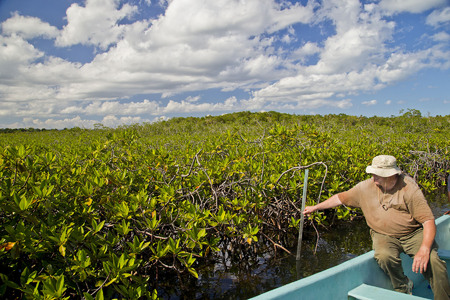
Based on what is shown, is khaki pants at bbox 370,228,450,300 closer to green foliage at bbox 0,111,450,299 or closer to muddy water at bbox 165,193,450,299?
green foliage at bbox 0,111,450,299

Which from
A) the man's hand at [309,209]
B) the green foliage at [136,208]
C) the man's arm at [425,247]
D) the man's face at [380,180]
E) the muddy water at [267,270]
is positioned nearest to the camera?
the green foliage at [136,208]

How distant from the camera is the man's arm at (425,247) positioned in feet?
7.55

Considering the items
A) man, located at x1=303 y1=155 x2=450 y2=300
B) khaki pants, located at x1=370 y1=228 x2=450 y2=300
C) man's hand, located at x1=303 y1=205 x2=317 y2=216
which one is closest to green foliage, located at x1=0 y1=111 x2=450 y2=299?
man's hand, located at x1=303 y1=205 x2=317 y2=216

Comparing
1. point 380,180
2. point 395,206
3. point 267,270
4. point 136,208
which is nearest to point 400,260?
point 395,206

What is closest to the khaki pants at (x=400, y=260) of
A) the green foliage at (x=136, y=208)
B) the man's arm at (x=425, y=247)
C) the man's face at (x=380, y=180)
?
the man's arm at (x=425, y=247)

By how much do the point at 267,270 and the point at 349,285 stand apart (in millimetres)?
1460

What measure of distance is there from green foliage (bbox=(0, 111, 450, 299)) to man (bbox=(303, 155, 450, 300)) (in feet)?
2.14

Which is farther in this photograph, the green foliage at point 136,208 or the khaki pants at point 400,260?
the khaki pants at point 400,260

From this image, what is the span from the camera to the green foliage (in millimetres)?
1998

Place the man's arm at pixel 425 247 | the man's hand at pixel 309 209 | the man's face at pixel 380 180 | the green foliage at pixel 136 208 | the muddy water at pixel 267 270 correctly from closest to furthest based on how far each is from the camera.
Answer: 1. the green foliage at pixel 136 208
2. the man's arm at pixel 425 247
3. the man's face at pixel 380 180
4. the man's hand at pixel 309 209
5. the muddy water at pixel 267 270

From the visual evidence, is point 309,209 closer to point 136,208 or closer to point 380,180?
point 380,180

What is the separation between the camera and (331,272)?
2.24 metres

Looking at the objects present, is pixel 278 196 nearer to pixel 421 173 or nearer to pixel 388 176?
pixel 388 176

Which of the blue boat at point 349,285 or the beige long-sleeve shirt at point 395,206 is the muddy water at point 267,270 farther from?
the beige long-sleeve shirt at point 395,206
